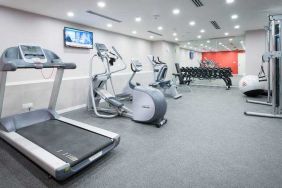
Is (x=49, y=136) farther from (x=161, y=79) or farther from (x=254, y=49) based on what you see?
(x=254, y=49)

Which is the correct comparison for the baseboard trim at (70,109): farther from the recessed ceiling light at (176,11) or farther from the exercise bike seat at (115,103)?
the recessed ceiling light at (176,11)

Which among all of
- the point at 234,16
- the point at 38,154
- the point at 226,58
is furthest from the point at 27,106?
the point at 226,58

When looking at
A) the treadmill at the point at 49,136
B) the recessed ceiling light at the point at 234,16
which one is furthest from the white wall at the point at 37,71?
the recessed ceiling light at the point at 234,16

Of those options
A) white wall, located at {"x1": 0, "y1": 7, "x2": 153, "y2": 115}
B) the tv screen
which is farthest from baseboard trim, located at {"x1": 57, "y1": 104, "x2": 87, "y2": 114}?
the tv screen

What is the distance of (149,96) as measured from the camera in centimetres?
361

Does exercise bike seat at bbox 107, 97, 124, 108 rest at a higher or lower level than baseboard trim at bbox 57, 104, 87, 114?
higher

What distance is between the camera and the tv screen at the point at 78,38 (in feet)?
18.2

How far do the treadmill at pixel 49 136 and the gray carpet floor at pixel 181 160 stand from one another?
0.17 m

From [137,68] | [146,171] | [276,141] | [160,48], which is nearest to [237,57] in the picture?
[160,48]

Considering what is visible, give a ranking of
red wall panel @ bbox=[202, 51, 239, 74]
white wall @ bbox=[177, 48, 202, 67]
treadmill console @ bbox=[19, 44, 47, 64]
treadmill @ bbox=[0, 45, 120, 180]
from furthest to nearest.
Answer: red wall panel @ bbox=[202, 51, 239, 74]
white wall @ bbox=[177, 48, 202, 67]
treadmill console @ bbox=[19, 44, 47, 64]
treadmill @ bbox=[0, 45, 120, 180]

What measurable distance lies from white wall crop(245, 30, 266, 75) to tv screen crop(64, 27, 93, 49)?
6.37 m

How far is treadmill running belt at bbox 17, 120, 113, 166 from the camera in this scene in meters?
2.13

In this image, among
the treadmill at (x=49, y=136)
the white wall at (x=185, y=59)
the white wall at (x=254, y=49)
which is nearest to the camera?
the treadmill at (x=49, y=136)

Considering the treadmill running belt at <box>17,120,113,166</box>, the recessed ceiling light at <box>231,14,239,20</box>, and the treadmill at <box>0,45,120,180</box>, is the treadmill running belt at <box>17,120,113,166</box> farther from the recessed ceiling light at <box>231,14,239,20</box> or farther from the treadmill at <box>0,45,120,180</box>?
the recessed ceiling light at <box>231,14,239,20</box>
